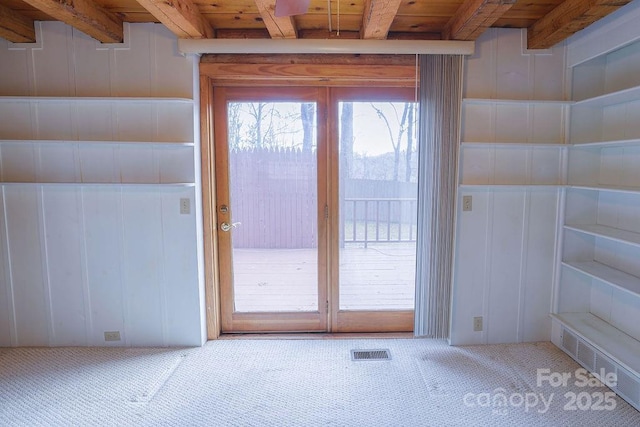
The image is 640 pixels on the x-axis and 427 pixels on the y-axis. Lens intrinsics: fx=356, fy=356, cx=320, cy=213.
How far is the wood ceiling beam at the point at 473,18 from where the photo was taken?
1.98 m

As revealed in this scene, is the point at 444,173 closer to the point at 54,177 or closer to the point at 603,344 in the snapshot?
the point at 603,344

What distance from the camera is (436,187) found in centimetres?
270

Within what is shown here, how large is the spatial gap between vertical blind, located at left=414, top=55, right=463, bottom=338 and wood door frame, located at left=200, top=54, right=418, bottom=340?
0.64ft

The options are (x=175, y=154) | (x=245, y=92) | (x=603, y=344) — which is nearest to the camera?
(x=603, y=344)

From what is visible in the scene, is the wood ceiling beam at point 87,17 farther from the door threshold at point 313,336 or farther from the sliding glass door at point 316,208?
the door threshold at point 313,336

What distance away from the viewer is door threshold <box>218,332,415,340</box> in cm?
294

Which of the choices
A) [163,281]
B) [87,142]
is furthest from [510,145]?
[87,142]

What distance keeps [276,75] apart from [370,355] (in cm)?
222

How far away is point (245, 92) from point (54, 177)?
1.53 metres

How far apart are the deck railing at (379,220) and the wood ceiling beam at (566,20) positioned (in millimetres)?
1433

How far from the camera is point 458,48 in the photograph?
97.5 inches

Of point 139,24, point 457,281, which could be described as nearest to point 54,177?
point 139,24

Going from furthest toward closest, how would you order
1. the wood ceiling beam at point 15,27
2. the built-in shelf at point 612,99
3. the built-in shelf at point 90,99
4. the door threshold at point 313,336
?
the door threshold at point 313,336, the built-in shelf at point 90,99, the wood ceiling beam at point 15,27, the built-in shelf at point 612,99

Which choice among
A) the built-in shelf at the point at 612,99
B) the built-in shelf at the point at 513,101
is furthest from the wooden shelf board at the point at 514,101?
the built-in shelf at the point at 612,99
